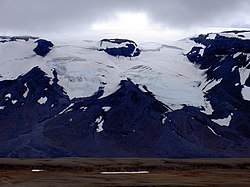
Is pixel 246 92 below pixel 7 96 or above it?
above

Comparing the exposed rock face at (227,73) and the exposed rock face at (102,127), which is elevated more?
the exposed rock face at (227,73)

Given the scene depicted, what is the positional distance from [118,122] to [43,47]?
4707 cm

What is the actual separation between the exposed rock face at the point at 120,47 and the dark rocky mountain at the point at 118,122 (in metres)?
25.4

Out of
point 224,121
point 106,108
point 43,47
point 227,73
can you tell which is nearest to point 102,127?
point 106,108

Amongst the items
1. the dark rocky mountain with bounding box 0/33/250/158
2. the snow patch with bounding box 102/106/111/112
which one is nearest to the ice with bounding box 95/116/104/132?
the dark rocky mountain with bounding box 0/33/250/158

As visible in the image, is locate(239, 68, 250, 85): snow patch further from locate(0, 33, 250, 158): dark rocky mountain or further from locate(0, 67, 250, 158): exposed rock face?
locate(0, 67, 250, 158): exposed rock face

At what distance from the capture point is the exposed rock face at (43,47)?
6324 inches

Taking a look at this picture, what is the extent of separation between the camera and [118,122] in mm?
126375

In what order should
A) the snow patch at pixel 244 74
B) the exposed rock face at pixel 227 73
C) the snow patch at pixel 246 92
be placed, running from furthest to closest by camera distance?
the snow patch at pixel 244 74
the snow patch at pixel 246 92
the exposed rock face at pixel 227 73

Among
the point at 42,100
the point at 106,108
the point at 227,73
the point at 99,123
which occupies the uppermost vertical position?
the point at 227,73

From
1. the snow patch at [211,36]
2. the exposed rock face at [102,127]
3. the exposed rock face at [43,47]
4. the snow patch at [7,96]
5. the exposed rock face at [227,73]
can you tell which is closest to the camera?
the exposed rock face at [102,127]

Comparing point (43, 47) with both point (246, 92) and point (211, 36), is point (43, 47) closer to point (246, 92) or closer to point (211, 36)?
point (211, 36)

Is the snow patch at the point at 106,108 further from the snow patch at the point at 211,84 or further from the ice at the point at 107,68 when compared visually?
the snow patch at the point at 211,84

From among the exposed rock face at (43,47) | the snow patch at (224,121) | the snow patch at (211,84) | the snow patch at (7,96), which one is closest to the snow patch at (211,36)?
the snow patch at (211,84)
